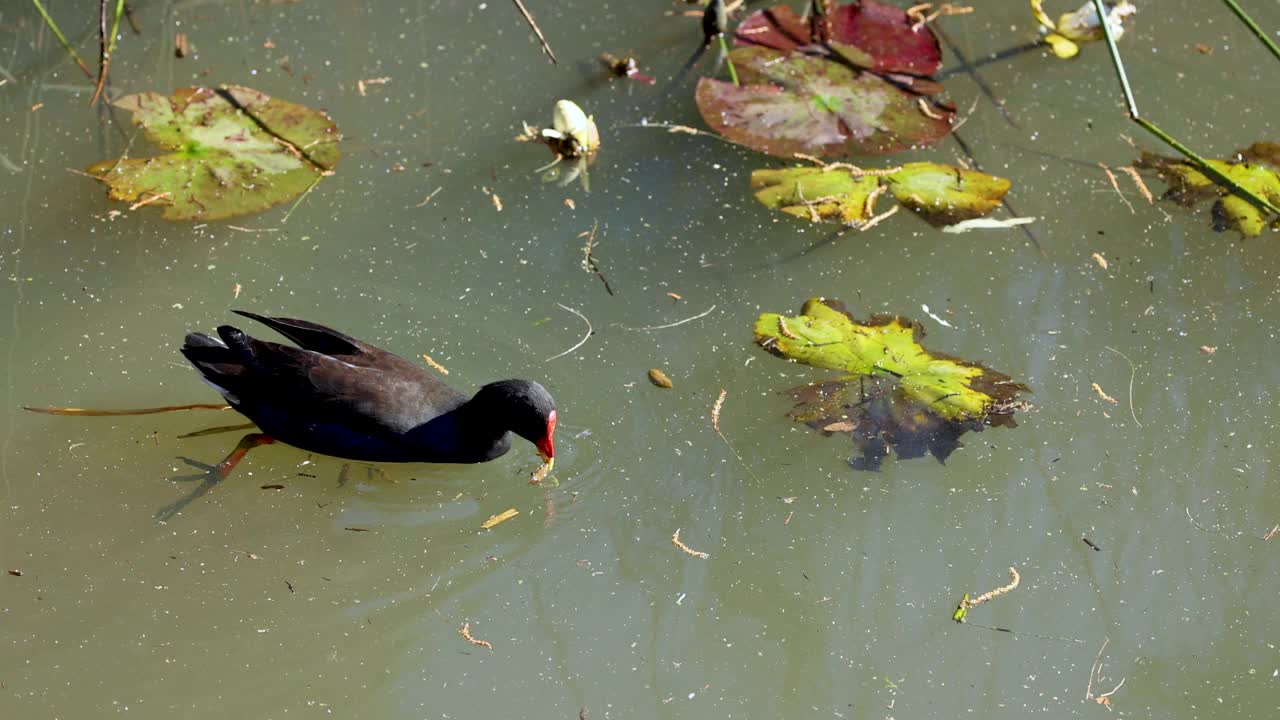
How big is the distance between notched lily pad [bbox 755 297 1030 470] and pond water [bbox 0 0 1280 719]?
0.06 m

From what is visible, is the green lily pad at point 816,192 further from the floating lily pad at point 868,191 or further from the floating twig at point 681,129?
the floating twig at point 681,129

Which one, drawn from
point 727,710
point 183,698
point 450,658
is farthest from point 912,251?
point 183,698

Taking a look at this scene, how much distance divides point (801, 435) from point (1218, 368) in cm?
132

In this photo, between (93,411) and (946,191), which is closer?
(93,411)

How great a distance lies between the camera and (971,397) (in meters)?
3.43

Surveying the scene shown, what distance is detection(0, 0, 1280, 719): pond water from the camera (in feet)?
9.56

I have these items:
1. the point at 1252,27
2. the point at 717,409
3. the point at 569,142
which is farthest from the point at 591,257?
the point at 1252,27

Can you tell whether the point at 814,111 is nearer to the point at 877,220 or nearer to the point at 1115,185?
the point at 877,220

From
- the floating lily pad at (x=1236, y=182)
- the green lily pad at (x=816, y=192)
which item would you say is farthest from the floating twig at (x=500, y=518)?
the floating lily pad at (x=1236, y=182)

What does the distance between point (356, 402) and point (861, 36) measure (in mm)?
2497

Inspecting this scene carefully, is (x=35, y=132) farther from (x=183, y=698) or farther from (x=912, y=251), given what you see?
(x=912, y=251)

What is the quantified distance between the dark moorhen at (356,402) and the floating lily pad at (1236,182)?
7.73 feet

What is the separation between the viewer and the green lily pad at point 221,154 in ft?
12.7

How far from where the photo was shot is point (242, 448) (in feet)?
11.0
